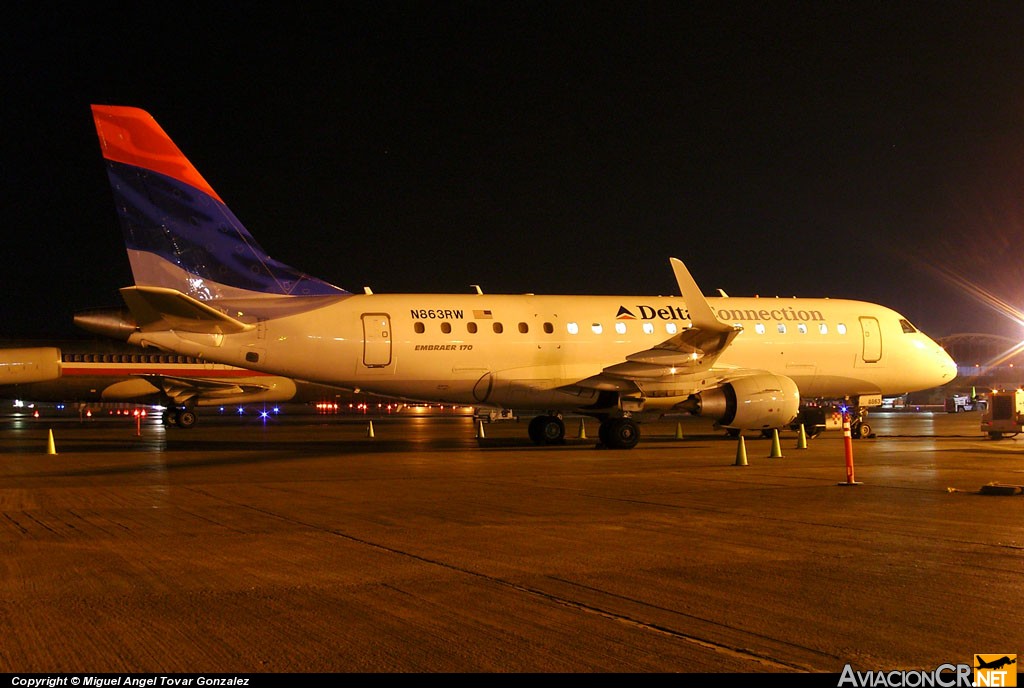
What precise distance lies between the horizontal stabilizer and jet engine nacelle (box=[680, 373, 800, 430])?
33.0 ft

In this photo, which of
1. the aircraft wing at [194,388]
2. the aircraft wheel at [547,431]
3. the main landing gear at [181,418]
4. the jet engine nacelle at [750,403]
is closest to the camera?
the jet engine nacelle at [750,403]

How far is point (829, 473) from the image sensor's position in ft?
52.5

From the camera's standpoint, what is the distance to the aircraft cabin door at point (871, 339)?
1054 inches

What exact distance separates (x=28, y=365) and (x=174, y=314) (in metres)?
21.0

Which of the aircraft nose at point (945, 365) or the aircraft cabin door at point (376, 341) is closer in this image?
the aircraft cabin door at point (376, 341)

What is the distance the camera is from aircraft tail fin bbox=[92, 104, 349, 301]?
20.1 meters

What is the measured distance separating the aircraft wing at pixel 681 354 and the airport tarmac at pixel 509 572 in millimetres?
5627

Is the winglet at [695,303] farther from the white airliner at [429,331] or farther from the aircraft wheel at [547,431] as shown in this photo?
the aircraft wheel at [547,431]

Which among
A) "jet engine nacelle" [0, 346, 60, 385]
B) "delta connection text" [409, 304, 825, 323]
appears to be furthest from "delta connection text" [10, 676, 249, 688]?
"jet engine nacelle" [0, 346, 60, 385]

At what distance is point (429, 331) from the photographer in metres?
22.1

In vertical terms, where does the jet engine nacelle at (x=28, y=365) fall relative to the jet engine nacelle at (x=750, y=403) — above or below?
above

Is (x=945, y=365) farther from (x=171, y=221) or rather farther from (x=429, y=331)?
(x=171, y=221)

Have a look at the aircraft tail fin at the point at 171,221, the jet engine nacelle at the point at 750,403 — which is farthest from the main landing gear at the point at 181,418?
the jet engine nacelle at the point at 750,403

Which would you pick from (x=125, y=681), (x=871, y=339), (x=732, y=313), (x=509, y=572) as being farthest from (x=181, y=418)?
(x=125, y=681)
